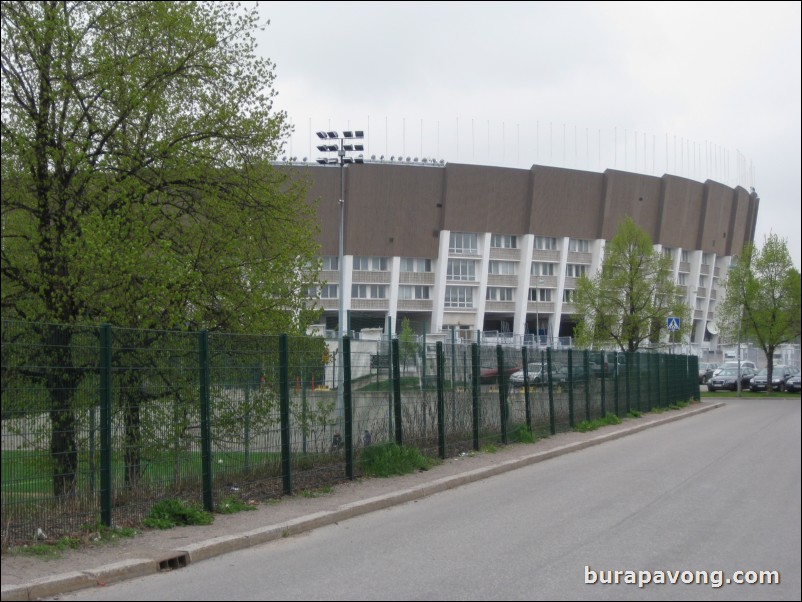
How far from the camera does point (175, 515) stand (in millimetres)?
9688

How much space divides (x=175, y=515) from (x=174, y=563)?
170 centimetres

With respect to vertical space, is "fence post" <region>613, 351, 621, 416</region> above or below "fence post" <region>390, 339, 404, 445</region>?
below

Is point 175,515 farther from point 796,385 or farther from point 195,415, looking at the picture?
point 796,385

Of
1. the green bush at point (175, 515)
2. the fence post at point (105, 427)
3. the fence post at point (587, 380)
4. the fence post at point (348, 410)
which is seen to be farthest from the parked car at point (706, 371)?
the fence post at point (105, 427)

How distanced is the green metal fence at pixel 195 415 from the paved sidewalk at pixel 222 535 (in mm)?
488

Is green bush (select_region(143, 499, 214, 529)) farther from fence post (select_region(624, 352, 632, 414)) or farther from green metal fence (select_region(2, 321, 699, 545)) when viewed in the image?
fence post (select_region(624, 352, 632, 414))

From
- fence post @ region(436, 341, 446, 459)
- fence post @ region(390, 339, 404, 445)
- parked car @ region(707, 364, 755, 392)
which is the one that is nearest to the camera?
fence post @ region(390, 339, 404, 445)

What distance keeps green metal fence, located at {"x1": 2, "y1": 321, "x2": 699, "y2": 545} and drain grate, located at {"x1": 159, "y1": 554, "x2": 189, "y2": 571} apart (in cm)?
129

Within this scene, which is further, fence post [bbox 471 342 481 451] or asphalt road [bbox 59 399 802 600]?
fence post [bbox 471 342 481 451]

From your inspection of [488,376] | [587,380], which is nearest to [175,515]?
[488,376]

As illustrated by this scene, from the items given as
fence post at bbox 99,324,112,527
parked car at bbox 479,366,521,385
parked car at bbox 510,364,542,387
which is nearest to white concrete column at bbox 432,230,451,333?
parked car at bbox 510,364,542,387

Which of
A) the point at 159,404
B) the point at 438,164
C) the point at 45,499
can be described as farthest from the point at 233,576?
the point at 438,164

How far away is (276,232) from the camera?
14578 mm

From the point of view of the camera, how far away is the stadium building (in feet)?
259
